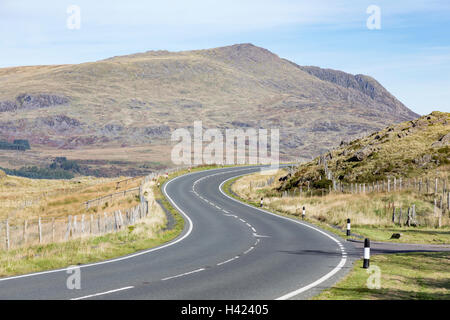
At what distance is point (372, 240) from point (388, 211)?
968 centimetres

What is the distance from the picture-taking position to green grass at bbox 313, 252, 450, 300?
39.1 ft

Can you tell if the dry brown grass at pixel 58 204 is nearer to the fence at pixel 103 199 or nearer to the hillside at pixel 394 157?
the fence at pixel 103 199

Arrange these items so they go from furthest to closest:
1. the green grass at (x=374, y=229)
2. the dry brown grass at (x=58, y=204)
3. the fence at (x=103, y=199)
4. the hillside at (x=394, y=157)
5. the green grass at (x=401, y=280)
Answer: the fence at (x=103, y=199) < the dry brown grass at (x=58, y=204) < the hillside at (x=394, y=157) < the green grass at (x=374, y=229) < the green grass at (x=401, y=280)

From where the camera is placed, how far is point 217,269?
15727 mm

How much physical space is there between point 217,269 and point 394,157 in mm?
44472

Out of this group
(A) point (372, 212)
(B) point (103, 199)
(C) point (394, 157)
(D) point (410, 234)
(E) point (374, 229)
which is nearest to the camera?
(D) point (410, 234)

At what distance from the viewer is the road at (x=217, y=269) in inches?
473

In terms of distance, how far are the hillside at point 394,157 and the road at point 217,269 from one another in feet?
80.4

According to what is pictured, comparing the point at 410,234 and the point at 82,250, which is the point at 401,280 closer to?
the point at 82,250

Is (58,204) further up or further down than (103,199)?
further down

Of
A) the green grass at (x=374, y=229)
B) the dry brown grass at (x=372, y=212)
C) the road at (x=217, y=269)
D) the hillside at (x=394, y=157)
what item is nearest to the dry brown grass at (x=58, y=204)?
the dry brown grass at (x=372, y=212)

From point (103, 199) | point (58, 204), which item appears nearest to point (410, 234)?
point (103, 199)

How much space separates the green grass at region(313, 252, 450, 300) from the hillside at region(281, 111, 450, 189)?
98.1 feet

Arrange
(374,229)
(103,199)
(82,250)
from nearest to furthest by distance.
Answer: (82,250) < (374,229) < (103,199)
